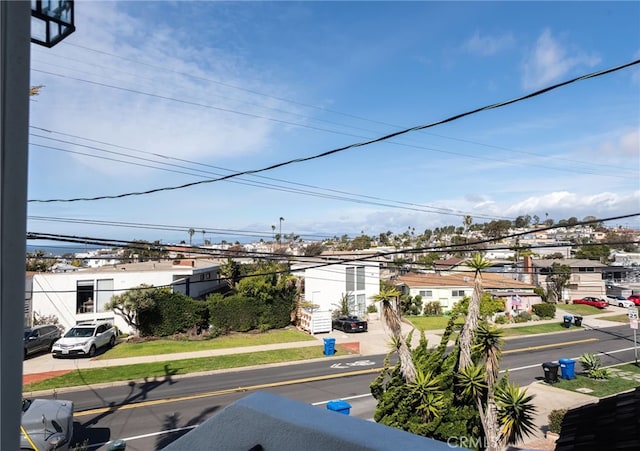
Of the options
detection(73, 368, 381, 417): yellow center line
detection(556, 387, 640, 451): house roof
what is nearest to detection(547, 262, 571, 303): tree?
detection(73, 368, 381, 417): yellow center line

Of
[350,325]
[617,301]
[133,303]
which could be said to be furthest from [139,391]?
[617,301]

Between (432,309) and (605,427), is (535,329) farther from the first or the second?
(605,427)

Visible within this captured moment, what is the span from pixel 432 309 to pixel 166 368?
24.6m

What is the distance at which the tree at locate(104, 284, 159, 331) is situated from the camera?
23.2m

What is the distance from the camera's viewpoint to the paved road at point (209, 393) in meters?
12.2

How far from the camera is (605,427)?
4.79 meters

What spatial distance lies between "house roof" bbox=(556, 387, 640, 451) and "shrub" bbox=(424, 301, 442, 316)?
32214 millimetres

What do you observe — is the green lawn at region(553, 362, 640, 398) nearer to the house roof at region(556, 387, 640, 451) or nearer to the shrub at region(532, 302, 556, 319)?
the house roof at region(556, 387, 640, 451)

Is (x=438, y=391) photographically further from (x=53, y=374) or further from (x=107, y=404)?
(x=53, y=374)

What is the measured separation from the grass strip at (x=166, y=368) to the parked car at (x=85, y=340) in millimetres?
2371

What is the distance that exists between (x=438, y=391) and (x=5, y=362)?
849 centimetres

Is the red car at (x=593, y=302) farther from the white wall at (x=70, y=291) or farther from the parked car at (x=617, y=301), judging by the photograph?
the white wall at (x=70, y=291)

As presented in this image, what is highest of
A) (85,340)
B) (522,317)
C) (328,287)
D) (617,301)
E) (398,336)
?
(398,336)

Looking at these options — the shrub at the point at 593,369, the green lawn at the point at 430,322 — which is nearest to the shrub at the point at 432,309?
the green lawn at the point at 430,322
